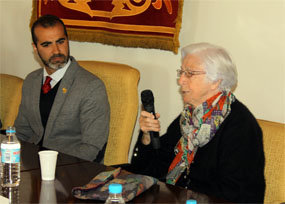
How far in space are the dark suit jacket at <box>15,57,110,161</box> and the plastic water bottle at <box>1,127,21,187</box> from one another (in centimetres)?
84

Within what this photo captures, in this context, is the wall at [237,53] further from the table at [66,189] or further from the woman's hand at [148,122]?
the table at [66,189]

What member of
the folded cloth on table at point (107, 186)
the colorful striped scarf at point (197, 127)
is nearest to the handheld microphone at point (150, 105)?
the colorful striped scarf at point (197, 127)

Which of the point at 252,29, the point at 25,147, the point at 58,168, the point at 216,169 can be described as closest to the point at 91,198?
the point at 58,168

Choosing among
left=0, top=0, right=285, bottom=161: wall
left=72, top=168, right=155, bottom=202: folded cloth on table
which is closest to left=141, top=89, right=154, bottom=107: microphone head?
left=72, top=168, right=155, bottom=202: folded cloth on table

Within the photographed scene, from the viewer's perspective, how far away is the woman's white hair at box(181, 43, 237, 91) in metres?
2.36

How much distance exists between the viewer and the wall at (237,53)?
2816 millimetres

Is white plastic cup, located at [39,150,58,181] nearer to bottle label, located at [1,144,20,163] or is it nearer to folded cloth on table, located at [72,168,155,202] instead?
bottle label, located at [1,144,20,163]

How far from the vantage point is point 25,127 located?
335 cm

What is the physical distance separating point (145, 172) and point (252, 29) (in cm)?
102

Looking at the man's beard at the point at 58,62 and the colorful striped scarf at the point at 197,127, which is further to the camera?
the man's beard at the point at 58,62

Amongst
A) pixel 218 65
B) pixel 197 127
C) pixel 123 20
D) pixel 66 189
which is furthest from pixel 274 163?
pixel 123 20

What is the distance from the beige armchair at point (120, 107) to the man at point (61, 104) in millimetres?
90

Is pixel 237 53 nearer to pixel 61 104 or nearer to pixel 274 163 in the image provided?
pixel 274 163

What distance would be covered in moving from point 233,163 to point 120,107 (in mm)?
1044
